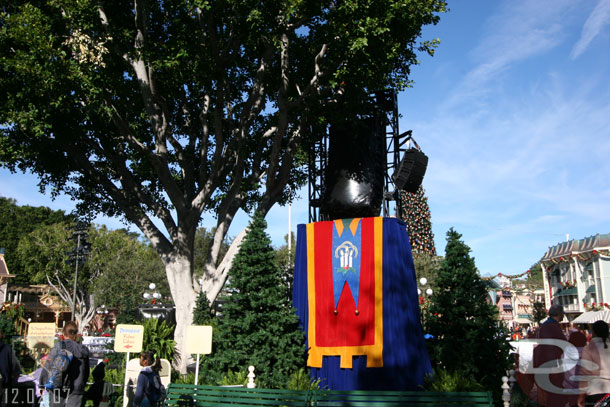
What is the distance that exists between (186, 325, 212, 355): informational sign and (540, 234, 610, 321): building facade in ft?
108

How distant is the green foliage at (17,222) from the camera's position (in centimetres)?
5603

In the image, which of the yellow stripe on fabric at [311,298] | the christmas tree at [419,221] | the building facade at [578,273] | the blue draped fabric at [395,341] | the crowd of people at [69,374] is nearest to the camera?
the crowd of people at [69,374]

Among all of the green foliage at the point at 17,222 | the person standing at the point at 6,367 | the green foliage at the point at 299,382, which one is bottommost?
the green foliage at the point at 299,382

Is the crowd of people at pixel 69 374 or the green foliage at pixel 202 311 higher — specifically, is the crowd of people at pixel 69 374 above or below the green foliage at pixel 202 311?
below

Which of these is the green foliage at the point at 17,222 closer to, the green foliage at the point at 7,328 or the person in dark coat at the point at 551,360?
the green foliage at the point at 7,328

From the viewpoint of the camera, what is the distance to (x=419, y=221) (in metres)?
70.1

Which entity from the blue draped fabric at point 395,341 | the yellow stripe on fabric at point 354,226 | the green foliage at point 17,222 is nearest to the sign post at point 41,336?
the blue draped fabric at point 395,341

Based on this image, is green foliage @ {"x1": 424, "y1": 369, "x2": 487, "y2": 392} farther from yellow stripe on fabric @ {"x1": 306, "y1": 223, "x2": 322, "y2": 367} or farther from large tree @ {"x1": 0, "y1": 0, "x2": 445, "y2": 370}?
large tree @ {"x1": 0, "y1": 0, "x2": 445, "y2": 370}

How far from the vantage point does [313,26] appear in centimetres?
1349

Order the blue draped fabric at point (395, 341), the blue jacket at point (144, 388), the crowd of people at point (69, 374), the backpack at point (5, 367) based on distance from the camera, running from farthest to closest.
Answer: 1. the blue draped fabric at point (395, 341)
2. the blue jacket at point (144, 388)
3. the backpack at point (5, 367)
4. the crowd of people at point (69, 374)

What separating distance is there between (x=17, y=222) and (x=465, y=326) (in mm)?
66121

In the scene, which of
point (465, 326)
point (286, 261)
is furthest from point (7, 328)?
point (286, 261)

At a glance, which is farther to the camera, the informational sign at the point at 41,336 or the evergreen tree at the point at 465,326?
the informational sign at the point at 41,336

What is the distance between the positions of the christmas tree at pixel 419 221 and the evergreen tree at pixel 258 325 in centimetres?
5796
